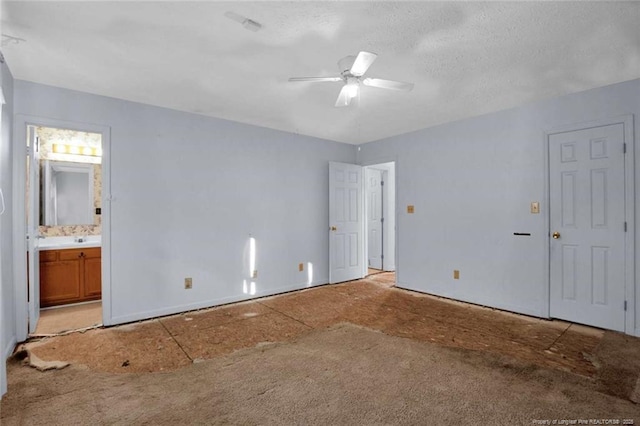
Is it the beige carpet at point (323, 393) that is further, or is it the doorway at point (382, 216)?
the doorway at point (382, 216)

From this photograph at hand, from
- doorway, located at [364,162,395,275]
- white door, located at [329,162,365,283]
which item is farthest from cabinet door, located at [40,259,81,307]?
doorway, located at [364,162,395,275]

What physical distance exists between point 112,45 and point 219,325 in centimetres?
274

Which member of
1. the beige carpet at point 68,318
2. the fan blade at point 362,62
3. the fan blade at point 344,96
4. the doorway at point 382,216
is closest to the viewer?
the fan blade at point 362,62

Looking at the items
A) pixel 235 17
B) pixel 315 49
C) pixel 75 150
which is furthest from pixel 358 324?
pixel 75 150

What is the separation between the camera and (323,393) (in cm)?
213

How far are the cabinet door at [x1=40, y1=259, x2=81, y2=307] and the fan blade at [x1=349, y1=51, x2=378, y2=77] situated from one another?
4.28m

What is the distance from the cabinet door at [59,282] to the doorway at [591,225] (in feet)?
19.3

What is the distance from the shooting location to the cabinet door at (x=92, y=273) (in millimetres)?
4273

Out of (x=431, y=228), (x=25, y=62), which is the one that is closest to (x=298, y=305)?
(x=431, y=228)

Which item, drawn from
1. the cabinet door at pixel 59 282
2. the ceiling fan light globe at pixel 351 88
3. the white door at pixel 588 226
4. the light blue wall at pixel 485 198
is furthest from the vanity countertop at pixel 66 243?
the white door at pixel 588 226

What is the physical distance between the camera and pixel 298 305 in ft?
13.6

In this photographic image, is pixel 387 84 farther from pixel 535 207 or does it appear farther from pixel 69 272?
pixel 69 272

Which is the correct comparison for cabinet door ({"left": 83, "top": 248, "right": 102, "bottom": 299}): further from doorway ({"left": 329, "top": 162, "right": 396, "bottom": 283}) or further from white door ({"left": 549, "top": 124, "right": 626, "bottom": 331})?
white door ({"left": 549, "top": 124, "right": 626, "bottom": 331})

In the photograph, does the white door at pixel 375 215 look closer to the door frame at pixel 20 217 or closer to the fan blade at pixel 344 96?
the fan blade at pixel 344 96
